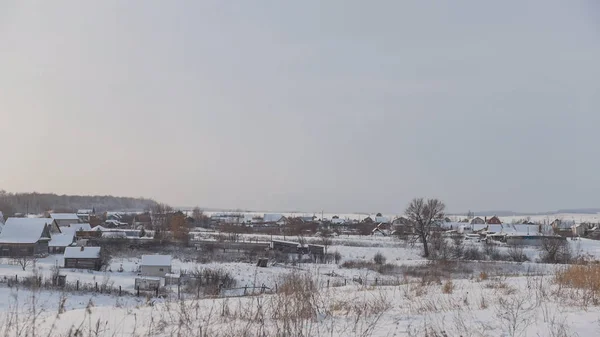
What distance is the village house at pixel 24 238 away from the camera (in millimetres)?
48625

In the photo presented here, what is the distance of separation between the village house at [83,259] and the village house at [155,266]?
19.5ft

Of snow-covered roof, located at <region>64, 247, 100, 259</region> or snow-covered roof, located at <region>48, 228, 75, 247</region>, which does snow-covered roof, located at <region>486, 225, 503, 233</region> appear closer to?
snow-covered roof, located at <region>64, 247, 100, 259</region>

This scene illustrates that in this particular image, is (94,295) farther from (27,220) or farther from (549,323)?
(27,220)

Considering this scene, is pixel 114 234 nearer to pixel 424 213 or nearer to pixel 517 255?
pixel 424 213

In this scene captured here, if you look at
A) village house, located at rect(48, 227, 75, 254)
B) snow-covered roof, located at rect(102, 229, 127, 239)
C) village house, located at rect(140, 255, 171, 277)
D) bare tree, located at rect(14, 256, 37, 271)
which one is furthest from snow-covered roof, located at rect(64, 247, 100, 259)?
snow-covered roof, located at rect(102, 229, 127, 239)

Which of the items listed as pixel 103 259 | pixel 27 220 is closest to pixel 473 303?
pixel 103 259

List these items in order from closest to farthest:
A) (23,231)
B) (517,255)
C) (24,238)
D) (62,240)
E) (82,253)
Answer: (82,253), (517,255), (24,238), (23,231), (62,240)

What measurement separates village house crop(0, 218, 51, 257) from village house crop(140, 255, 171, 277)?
20.2 metres

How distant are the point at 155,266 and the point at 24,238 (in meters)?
22.8

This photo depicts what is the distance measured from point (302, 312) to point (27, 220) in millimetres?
56277

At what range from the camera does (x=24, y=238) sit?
1950 inches

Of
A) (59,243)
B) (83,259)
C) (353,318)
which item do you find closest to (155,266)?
(83,259)

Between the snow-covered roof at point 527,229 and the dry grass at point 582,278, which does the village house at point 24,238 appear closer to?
the dry grass at point 582,278

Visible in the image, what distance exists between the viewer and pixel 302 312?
236 inches
